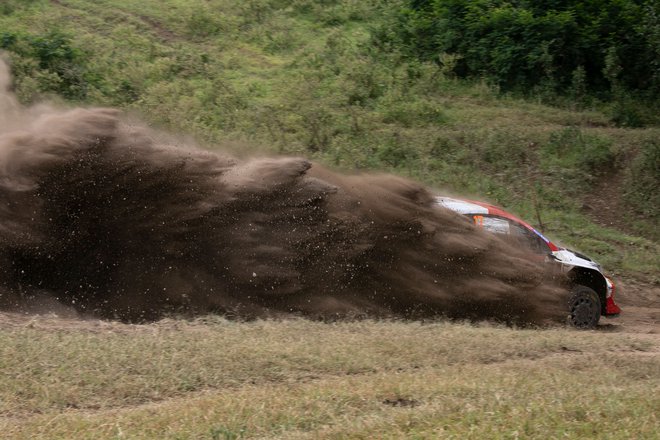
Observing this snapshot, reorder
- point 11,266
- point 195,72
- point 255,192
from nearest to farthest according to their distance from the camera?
point 11,266
point 255,192
point 195,72

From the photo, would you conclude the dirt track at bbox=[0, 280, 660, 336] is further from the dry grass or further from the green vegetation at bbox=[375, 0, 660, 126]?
the green vegetation at bbox=[375, 0, 660, 126]

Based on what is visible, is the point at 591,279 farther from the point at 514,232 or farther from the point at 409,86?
the point at 409,86

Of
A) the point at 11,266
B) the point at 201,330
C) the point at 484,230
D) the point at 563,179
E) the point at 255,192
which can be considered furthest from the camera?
the point at 563,179

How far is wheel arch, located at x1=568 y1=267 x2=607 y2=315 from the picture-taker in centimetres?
1305

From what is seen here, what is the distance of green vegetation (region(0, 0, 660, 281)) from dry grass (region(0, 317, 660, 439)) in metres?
7.76

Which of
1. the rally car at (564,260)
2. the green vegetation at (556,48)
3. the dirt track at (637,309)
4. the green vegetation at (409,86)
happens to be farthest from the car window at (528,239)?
the green vegetation at (556,48)

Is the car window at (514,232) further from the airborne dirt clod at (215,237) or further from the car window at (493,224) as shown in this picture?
the airborne dirt clod at (215,237)

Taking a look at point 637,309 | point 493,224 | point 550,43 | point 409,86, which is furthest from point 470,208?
point 550,43

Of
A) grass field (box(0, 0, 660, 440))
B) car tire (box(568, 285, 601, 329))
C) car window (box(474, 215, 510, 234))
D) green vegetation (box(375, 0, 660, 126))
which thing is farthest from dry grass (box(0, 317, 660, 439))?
green vegetation (box(375, 0, 660, 126))

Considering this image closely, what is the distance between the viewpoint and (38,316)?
Answer: 9945 mm

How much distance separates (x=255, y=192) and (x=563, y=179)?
34.2 feet

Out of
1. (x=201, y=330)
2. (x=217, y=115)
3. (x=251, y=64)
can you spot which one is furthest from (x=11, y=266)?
(x=251, y=64)

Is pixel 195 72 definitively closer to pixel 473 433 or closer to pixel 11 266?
pixel 11 266

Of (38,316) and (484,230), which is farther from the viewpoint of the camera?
(484,230)
